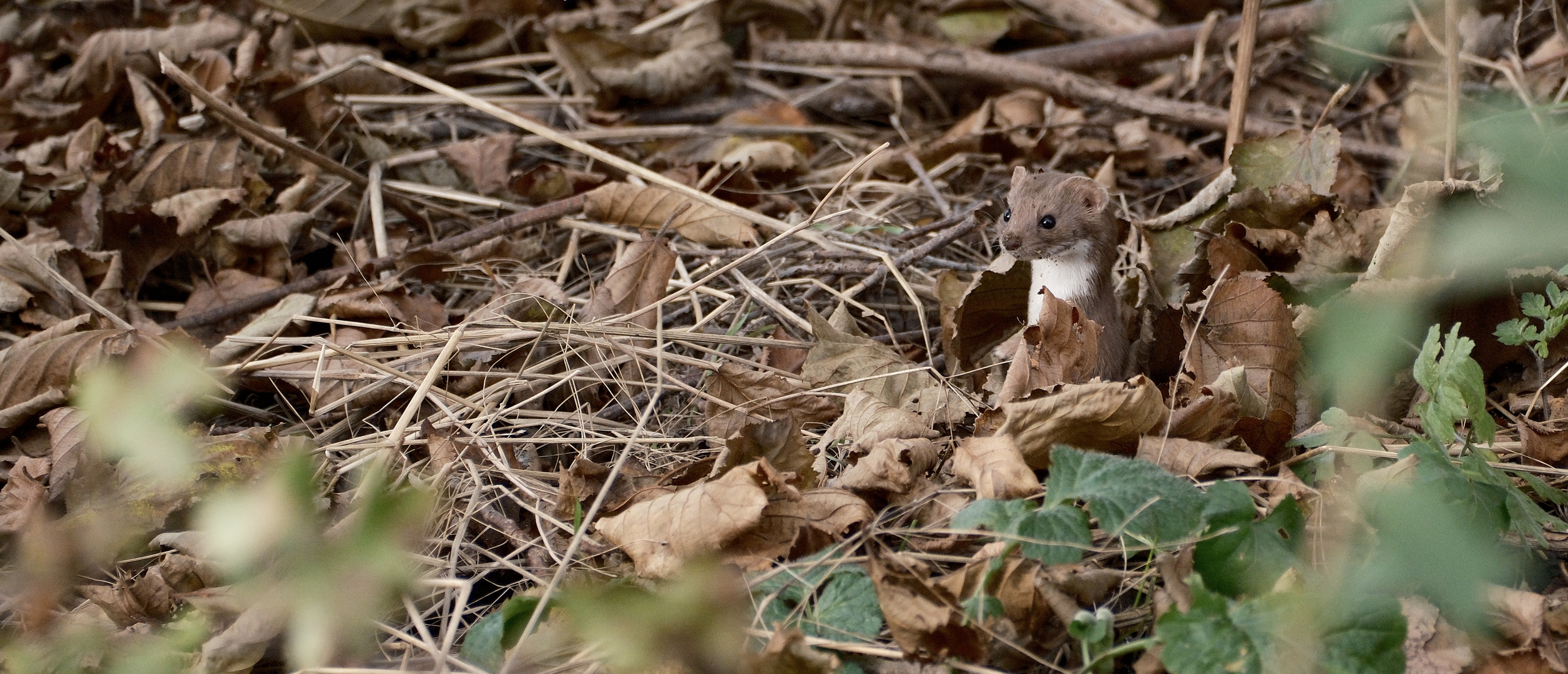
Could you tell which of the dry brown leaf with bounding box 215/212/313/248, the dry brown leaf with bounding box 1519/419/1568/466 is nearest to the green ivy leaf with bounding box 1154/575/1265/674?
the dry brown leaf with bounding box 1519/419/1568/466

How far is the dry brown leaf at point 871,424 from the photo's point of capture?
2646 millimetres

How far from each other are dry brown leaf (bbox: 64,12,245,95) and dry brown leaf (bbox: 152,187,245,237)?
3.16 feet

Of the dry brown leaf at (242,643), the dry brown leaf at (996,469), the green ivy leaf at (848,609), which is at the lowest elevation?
the dry brown leaf at (242,643)

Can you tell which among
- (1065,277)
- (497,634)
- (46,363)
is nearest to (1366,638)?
(497,634)

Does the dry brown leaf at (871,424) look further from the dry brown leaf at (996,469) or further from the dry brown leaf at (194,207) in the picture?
the dry brown leaf at (194,207)

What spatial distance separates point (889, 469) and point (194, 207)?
2.79 m

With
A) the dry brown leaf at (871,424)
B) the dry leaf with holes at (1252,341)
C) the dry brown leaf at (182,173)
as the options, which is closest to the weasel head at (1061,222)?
the dry leaf with holes at (1252,341)

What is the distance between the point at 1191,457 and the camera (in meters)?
2.42

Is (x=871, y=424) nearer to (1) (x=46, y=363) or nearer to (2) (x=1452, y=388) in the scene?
(2) (x=1452, y=388)

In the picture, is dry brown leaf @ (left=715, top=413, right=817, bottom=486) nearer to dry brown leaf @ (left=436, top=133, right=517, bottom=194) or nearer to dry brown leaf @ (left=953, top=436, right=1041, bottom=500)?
dry brown leaf @ (left=953, top=436, right=1041, bottom=500)

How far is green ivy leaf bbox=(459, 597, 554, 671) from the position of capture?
6.93 feet

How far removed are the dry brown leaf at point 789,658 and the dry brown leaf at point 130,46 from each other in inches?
154

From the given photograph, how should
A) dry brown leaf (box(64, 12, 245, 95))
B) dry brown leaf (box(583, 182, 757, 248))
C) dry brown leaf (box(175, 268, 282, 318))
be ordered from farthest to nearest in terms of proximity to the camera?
dry brown leaf (box(64, 12, 245, 95)) < dry brown leaf (box(583, 182, 757, 248)) < dry brown leaf (box(175, 268, 282, 318))

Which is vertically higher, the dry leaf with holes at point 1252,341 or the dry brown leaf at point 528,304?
the dry leaf with holes at point 1252,341
